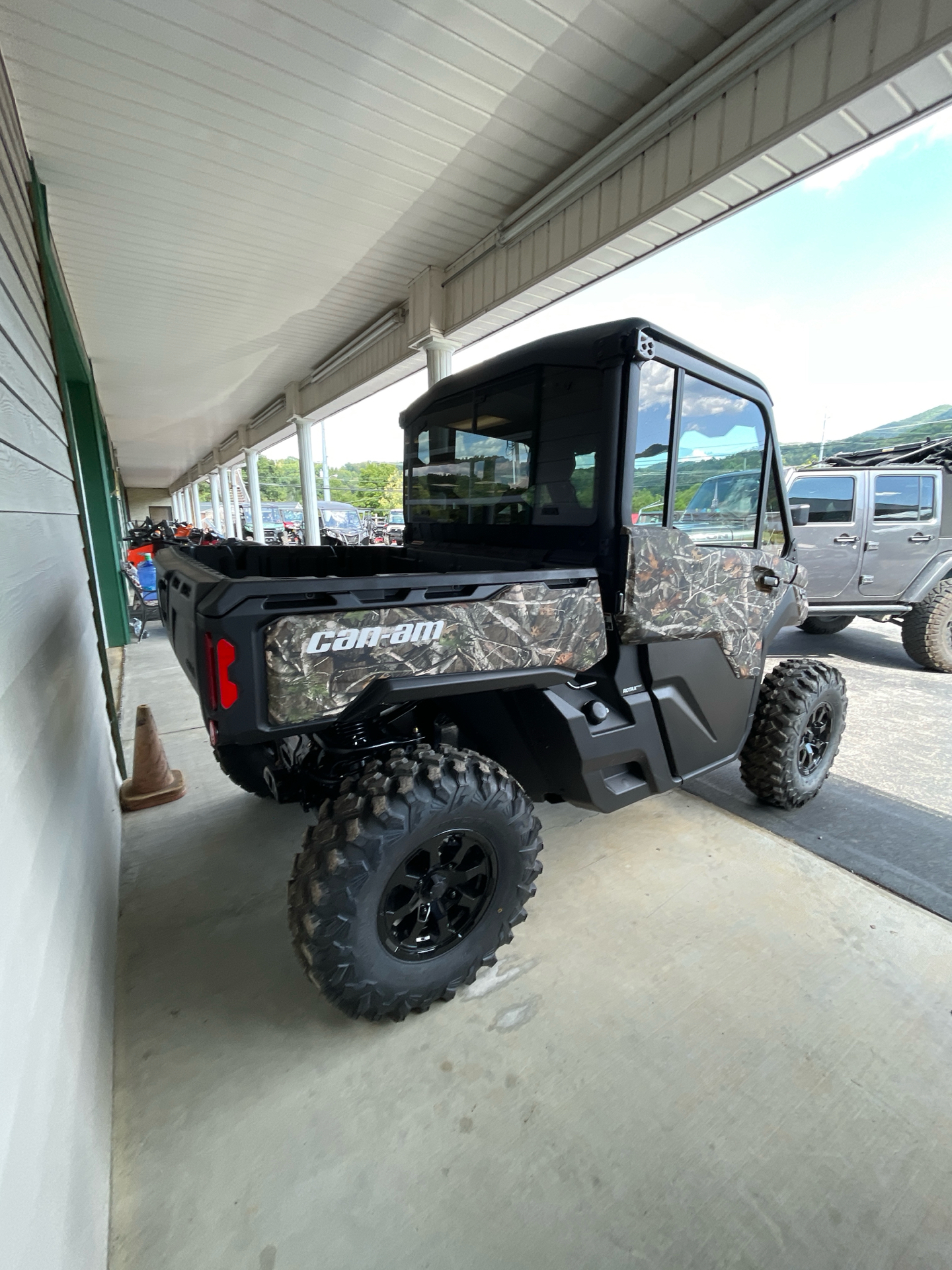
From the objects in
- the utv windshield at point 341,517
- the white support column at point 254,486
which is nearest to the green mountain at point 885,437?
the white support column at point 254,486

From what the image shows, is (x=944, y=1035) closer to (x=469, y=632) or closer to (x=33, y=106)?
(x=469, y=632)

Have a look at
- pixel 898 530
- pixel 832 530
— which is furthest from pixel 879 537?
pixel 832 530

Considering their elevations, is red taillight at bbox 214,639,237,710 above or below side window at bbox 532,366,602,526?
below

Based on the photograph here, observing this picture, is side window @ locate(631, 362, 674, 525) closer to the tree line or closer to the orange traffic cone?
the orange traffic cone

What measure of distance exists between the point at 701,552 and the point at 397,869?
1.77m

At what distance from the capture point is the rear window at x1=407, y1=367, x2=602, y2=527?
228 centimetres

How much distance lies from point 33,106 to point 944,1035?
6.14 metres

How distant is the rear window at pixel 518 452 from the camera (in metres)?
2.28

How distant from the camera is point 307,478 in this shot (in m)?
11.8

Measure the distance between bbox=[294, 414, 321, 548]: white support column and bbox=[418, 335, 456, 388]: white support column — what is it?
565 centimetres

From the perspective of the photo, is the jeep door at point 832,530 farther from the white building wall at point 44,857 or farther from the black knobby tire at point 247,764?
the white building wall at point 44,857

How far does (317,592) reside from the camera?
1596 mm

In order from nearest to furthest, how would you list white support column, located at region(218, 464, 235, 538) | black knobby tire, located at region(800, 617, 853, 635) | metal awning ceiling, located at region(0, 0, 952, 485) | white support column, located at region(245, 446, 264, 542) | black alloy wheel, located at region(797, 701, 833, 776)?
metal awning ceiling, located at region(0, 0, 952, 485)
black alloy wheel, located at region(797, 701, 833, 776)
black knobby tire, located at region(800, 617, 853, 635)
white support column, located at region(245, 446, 264, 542)
white support column, located at region(218, 464, 235, 538)

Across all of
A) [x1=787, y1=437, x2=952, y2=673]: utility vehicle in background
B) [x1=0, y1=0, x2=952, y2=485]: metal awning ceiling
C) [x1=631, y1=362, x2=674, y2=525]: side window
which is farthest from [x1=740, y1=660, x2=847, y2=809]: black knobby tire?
[x1=787, y1=437, x2=952, y2=673]: utility vehicle in background
